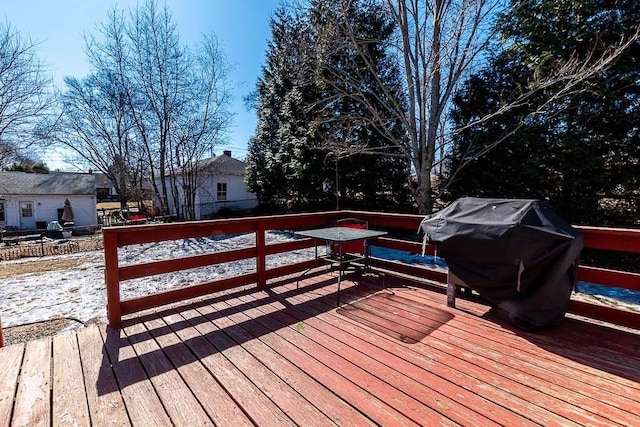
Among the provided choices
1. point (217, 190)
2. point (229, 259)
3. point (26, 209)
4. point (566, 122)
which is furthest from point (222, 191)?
point (566, 122)

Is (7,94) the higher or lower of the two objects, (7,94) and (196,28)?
the lower

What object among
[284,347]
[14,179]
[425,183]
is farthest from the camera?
[14,179]

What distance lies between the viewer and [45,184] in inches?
796

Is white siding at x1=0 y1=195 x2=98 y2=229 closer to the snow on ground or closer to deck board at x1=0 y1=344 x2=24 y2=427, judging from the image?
the snow on ground

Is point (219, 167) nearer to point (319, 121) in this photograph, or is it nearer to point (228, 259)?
point (319, 121)

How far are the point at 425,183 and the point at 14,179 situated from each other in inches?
1007

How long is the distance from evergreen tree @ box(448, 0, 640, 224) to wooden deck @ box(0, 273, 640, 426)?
5547 millimetres

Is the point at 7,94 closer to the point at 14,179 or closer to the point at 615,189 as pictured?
the point at 14,179

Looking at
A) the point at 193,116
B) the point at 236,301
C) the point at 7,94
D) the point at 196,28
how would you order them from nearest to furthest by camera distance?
the point at 236,301 → the point at 7,94 → the point at 196,28 → the point at 193,116

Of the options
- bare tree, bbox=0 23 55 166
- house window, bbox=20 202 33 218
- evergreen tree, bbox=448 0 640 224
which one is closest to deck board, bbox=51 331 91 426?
evergreen tree, bbox=448 0 640 224

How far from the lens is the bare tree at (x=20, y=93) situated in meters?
11.5

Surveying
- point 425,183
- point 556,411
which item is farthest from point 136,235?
point 425,183

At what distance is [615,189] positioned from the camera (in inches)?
258

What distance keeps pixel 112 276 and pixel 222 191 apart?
1732cm
